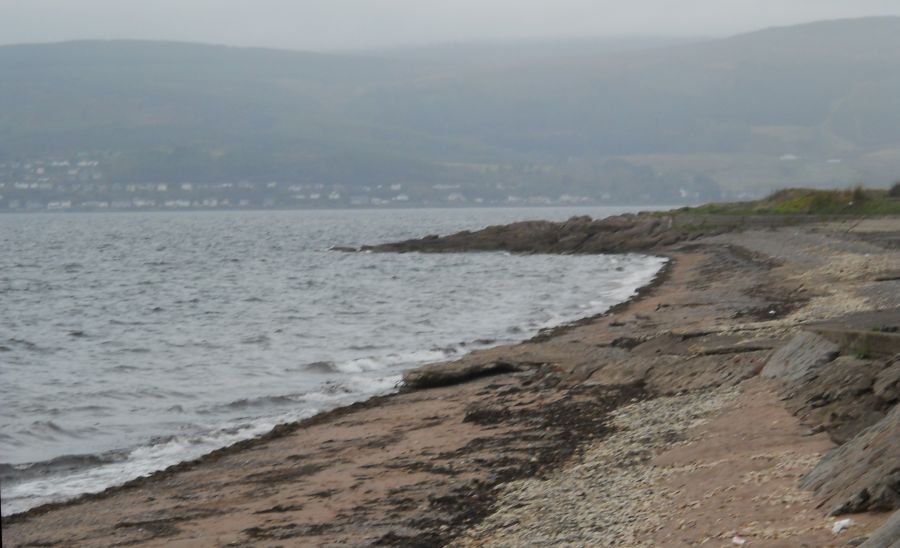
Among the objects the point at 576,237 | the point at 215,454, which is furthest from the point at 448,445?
the point at 576,237

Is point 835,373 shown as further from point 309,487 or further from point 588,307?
point 588,307

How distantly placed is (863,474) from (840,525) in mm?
763

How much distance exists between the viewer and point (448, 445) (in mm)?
15562

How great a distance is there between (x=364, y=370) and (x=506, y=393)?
7.20 meters

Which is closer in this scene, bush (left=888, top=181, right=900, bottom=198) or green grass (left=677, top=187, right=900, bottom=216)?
green grass (left=677, top=187, right=900, bottom=216)

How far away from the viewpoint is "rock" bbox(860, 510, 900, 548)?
7.84 meters

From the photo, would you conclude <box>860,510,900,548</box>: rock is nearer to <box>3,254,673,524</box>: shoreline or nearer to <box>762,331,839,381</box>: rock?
<box>762,331,839,381</box>: rock

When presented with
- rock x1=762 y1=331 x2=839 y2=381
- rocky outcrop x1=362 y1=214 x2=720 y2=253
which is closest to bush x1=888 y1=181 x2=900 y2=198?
rocky outcrop x1=362 y1=214 x2=720 y2=253

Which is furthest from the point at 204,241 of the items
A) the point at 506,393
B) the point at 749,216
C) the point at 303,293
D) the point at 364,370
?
the point at 506,393

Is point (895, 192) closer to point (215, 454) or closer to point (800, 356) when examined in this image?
point (800, 356)

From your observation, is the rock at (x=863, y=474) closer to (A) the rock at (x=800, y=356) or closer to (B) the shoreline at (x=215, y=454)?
(A) the rock at (x=800, y=356)

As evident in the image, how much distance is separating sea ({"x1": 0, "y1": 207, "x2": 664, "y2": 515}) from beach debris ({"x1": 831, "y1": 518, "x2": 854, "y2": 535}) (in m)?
9.59

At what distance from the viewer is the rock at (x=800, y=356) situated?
14.3m

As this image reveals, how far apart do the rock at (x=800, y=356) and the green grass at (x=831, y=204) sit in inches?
1985
